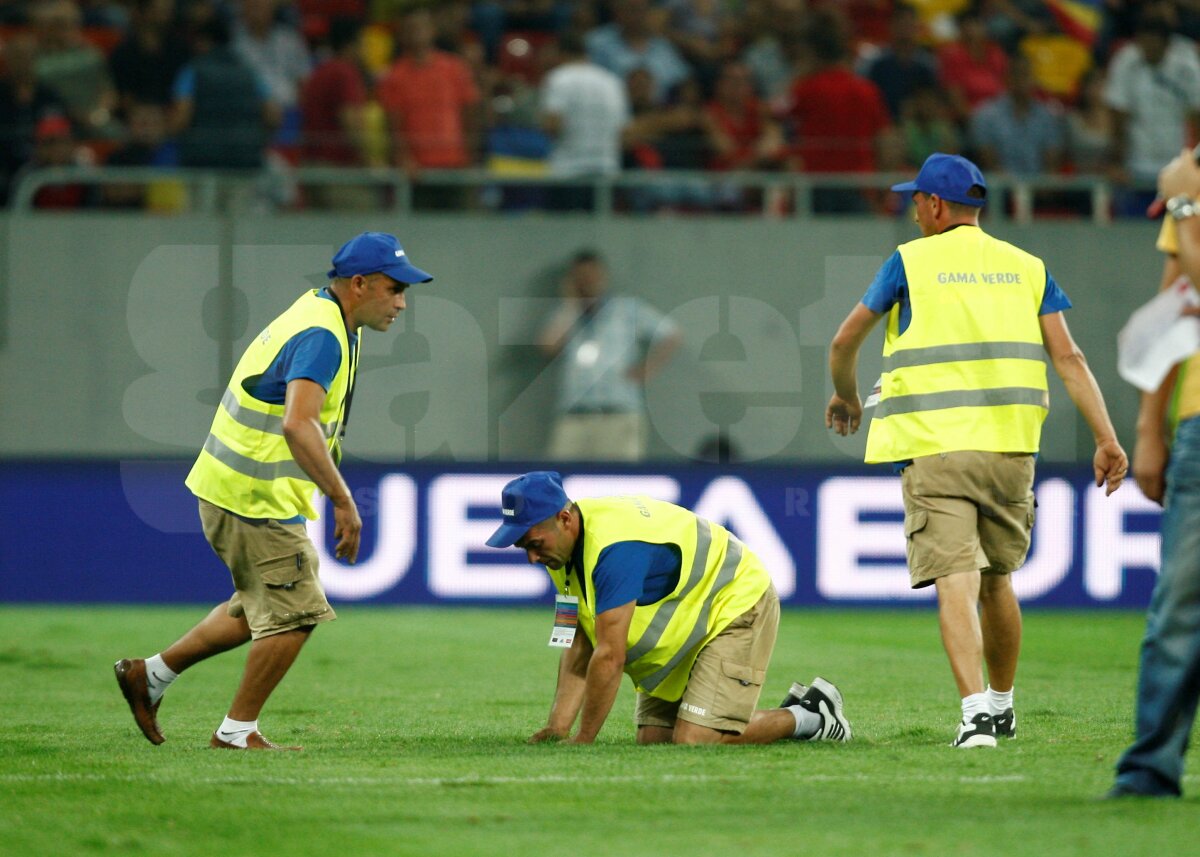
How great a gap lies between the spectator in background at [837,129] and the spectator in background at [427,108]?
106 inches

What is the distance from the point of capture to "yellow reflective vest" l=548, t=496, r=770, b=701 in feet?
22.4

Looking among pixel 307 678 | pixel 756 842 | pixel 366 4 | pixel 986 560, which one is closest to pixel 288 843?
pixel 756 842

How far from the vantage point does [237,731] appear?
6.93 m

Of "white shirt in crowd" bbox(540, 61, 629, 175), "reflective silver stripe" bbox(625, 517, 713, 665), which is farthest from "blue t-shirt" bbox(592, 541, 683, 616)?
"white shirt in crowd" bbox(540, 61, 629, 175)

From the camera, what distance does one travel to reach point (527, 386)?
47.2 ft

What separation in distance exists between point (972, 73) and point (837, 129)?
8.30ft

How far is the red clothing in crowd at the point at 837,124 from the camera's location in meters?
14.8

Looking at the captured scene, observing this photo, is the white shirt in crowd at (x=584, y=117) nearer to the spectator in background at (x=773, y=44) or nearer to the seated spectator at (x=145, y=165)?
the spectator in background at (x=773, y=44)

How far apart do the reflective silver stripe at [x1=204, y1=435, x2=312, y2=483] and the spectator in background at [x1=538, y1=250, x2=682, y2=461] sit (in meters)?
7.32

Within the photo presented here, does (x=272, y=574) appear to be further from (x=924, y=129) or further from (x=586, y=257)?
(x=924, y=129)

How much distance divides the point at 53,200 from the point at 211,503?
794 cm

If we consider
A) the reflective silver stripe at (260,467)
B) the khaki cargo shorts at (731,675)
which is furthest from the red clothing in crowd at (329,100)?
the khaki cargo shorts at (731,675)

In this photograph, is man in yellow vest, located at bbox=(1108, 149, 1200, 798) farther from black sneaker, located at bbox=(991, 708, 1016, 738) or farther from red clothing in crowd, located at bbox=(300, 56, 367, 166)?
red clothing in crowd, located at bbox=(300, 56, 367, 166)

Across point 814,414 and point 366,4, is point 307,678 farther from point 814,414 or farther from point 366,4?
point 366,4
